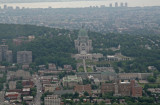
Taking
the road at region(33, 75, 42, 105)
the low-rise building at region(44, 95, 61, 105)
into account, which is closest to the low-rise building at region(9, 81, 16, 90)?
the road at region(33, 75, 42, 105)

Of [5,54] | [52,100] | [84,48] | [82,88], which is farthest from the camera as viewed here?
[84,48]

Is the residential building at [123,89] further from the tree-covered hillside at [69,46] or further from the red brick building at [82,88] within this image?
the tree-covered hillside at [69,46]

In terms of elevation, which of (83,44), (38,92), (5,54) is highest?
(83,44)

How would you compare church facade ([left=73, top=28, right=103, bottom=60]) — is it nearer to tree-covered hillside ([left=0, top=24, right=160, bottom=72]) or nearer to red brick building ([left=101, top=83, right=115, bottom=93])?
tree-covered hillside ([left=0, top=24, right=160, bottom=72])

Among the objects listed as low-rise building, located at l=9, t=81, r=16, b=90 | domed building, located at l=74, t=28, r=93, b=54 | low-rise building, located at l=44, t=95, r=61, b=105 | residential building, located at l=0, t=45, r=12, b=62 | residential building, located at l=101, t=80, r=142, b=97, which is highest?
domed building, located at l=74, t=28, r=93, b=54

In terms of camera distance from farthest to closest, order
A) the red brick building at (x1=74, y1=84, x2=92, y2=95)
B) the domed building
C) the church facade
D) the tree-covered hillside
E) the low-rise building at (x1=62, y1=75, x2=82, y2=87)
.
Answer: the domed building → the church facade → the tree-covered hillside → the low-rise building at (x1=62, y1=75, x2=82, y2=87) → the red brick building at (x1=74, y1=84, x2=92, y2=95)

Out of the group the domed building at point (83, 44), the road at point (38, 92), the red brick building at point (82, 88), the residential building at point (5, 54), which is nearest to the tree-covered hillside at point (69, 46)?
the domed building at point (83, 44)

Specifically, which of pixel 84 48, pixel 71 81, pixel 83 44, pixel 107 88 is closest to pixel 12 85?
pixel 71 81

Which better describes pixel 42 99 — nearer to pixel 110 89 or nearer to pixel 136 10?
pixel 110 89

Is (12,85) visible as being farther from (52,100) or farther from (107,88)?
(107,88)

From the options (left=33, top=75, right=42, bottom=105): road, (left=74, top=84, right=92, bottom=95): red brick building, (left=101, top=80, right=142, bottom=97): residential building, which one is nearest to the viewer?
(left=33, top=75, right=42, bottom=105): road

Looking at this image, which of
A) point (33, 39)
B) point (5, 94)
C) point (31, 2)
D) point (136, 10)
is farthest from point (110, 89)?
point (31, 2)
